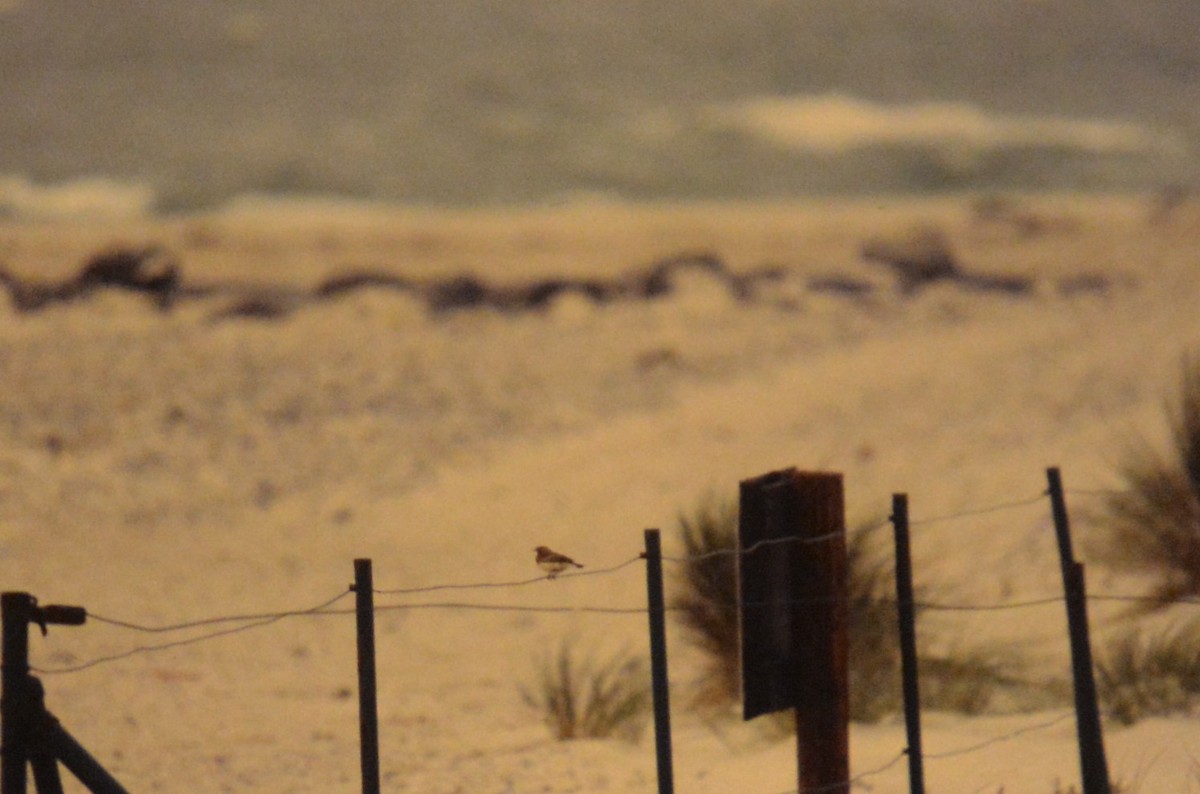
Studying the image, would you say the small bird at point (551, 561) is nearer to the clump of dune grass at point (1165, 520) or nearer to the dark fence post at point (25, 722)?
the dark fence post at point (25, 722)

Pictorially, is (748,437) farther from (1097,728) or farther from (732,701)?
(1097,728)

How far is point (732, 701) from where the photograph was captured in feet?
32.4

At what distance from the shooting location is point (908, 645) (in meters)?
6.40

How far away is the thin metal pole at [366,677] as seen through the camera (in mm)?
5359

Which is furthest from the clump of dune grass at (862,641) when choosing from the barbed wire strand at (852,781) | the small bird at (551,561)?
the small bird at (551,561)

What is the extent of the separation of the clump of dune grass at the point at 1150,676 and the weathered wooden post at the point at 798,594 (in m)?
2.94

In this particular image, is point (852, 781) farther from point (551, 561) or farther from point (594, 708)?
point (551, 561)

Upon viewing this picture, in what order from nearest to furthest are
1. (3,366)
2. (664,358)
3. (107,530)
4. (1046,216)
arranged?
(107,530), (3,366), (664,358), (1046,216)

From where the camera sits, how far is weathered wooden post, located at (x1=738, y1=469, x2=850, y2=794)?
6.30 meters

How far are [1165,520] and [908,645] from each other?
5.60 metres

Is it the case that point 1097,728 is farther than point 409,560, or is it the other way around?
point 409,560

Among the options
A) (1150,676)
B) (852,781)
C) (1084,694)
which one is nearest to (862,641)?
(1150,676)

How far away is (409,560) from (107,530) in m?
3.81

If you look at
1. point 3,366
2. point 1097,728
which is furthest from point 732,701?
point 3,366
